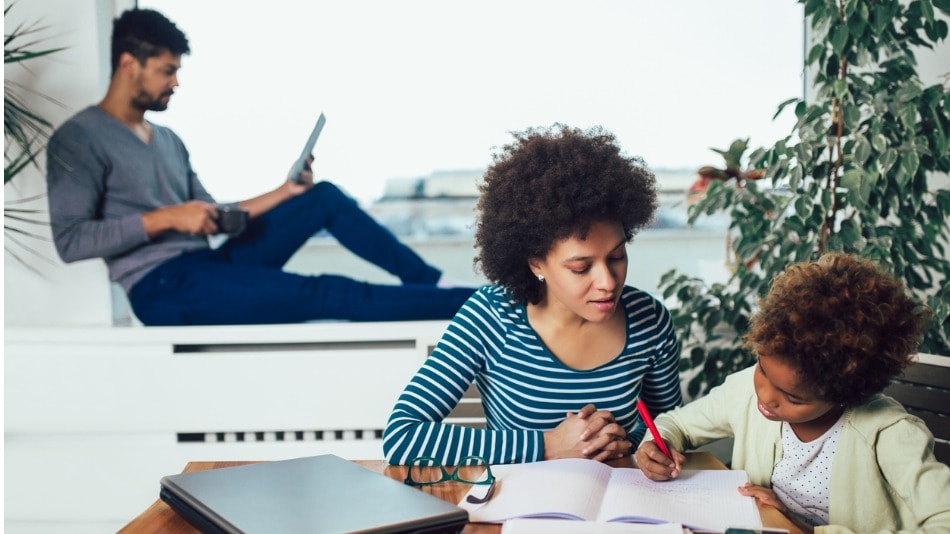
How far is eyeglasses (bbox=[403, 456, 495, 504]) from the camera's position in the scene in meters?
1.14

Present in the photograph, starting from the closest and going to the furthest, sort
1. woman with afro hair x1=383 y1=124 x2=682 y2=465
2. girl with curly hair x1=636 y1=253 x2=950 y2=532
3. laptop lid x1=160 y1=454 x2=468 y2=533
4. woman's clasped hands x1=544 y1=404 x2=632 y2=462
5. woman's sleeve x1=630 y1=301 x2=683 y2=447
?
laptop lid x1=160 y1=454 x2=468 y2=533, girl with curly hair x1=636 y1=253 x2=950 y2=532, woman's clasped hands x1=544 y1=404 x2=632 y2=462, woman with afro hair x1=383 y1=124 x2=682 y2=465, woman's sleeve x1=630 y1=301 x2=683 y2=447

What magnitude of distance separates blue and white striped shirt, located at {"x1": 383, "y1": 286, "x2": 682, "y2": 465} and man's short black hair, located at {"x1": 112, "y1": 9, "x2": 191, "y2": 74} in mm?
1641

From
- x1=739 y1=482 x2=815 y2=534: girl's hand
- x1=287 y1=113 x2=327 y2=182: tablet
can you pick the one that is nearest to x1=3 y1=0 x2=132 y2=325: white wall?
x1=287 y1=113 x2=327 y2=182: tablet

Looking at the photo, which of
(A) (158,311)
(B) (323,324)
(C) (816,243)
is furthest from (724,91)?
(A) (158,311)

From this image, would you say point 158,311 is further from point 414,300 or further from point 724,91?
point 724,91

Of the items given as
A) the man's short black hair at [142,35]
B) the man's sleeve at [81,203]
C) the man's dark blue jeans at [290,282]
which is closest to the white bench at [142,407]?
the man's dark blue jeans at [290,282]

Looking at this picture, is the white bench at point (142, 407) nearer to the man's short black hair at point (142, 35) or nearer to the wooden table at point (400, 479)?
the man's short black hair at point (142, 35)

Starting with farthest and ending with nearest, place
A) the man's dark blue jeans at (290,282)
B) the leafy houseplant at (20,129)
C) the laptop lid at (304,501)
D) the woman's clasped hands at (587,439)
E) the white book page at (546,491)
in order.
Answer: the man's dark blue jeans at (290,282) < the leafy houseplant at (20,129) < the woman's clasped hands at (587,439) < the white book page at (546,491) < the laptop lid at (304,501)

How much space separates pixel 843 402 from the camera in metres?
1.22

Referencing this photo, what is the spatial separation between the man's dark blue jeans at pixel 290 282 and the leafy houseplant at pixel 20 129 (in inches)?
15.8

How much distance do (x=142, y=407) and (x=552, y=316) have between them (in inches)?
62.6

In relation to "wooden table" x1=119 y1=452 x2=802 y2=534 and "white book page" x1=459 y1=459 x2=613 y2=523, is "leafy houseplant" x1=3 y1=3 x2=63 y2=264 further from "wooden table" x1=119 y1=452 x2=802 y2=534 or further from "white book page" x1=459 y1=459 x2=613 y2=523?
"white book page" x1=459 y1=459 x2=613 y2=523

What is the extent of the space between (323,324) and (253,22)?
0.98 meters

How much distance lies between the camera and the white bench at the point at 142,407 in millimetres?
2611
